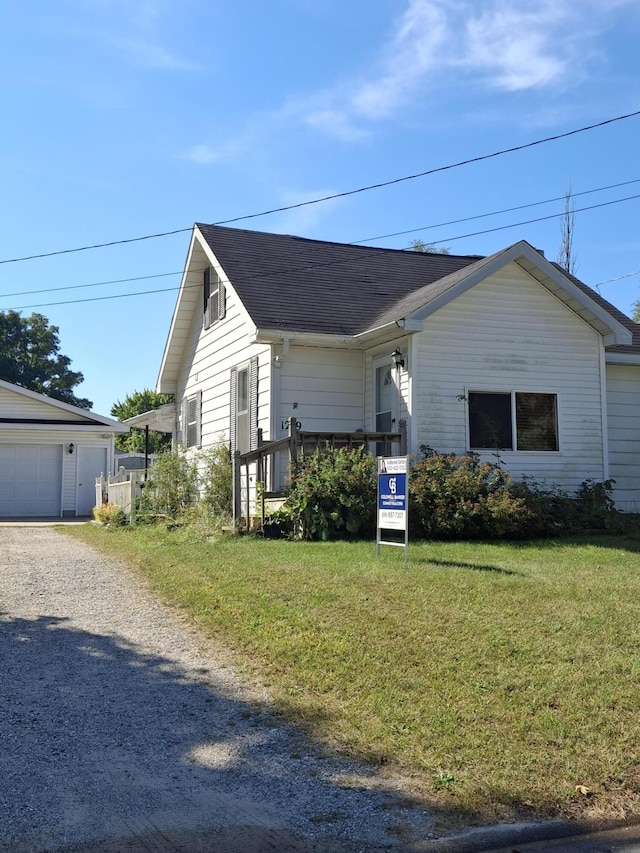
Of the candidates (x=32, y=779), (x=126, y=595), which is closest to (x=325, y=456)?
(x=126, y=595)

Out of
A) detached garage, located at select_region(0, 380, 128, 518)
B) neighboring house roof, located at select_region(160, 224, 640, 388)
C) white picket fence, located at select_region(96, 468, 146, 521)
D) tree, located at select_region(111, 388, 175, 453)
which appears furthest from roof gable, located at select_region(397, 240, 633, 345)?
tree, located at select_region(111, 388, 175, 453)

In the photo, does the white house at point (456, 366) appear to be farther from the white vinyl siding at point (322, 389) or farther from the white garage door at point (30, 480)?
the white garage door at point (30, 480)

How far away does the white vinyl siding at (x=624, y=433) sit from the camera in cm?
1616

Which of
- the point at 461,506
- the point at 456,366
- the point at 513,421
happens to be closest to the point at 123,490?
the point at 456,366

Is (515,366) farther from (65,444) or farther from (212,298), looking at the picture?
(65,444)

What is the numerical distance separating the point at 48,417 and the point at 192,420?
23.9 ft

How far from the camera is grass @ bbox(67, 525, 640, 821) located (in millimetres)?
4844

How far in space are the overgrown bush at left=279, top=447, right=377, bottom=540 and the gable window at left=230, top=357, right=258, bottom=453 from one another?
3.38 meters

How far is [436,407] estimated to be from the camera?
14391 millimetres

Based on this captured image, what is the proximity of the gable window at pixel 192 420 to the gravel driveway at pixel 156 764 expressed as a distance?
1172 cm

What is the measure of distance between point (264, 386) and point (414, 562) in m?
6.22

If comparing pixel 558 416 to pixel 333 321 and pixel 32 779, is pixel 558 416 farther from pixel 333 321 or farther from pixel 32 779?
pixel 32 779

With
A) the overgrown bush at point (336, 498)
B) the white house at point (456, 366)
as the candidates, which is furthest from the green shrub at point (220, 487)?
the overgrown bush at point (336, 498)

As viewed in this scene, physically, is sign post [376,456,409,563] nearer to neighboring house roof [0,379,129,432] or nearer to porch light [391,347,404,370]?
porch light [391,347,404,370]
